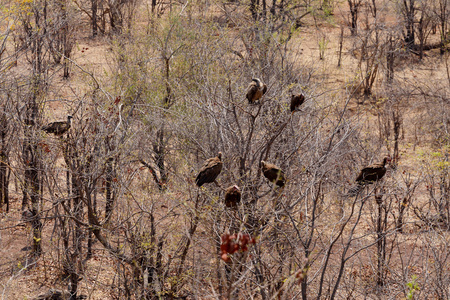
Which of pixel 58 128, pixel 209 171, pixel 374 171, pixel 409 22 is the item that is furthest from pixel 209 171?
pixel 409 22

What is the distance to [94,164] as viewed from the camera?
349 inches

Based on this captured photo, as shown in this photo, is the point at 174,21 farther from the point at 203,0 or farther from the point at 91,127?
the point at 91,127

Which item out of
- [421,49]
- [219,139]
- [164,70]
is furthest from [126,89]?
[421,49]

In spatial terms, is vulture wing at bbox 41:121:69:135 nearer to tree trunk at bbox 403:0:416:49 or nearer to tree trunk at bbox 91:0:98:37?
tree trunk at bbox 91:0:98:37

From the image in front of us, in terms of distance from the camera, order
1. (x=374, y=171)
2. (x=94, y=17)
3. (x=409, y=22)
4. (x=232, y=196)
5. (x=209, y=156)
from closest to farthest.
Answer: (x=232, y=196)
(x=374, y=171)
(x=209, y=156)
(x=409, y=22)
(x=94, y=17)

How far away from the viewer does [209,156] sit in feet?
31.1

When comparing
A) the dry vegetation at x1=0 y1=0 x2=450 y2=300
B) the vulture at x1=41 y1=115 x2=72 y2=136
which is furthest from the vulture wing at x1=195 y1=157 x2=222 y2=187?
the vulture at x1=41 y1=115 x2=72 y2=136

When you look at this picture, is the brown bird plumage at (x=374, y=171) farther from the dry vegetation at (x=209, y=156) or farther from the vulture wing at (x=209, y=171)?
the vulture wing at (x=209, y=171)

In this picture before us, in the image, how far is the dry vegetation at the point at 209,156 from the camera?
816cm

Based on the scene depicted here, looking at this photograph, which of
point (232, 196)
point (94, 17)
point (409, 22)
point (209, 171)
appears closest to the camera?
point (232, 196)

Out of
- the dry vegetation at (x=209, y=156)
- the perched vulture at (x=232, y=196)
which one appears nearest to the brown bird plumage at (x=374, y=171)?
the dry vegetation at (x=209, y=156)

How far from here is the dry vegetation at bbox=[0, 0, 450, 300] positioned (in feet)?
26.8

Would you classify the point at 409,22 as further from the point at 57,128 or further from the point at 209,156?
the point at 57,128

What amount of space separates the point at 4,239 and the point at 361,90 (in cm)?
1822
